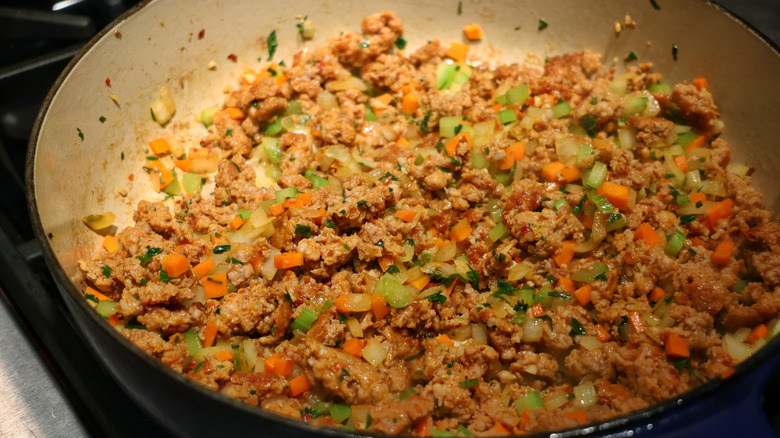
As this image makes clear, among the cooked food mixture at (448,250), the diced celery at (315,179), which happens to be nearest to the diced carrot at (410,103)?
the cooked food mixture at (448,250)

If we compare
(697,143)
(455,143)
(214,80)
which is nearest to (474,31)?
(455,143)

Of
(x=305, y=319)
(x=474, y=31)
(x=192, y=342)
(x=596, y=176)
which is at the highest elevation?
(x=474, y=31)

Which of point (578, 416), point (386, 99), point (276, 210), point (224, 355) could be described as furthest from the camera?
point (386, 99)

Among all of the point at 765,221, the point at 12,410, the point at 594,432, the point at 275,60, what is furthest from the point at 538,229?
the point at 12,410

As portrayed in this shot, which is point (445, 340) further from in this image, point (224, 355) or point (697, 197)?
point (697, 197)

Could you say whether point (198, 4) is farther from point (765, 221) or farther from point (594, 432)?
point (765, 221)

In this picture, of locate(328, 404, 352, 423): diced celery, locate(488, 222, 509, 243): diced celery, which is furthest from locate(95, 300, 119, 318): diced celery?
locate(488, 222, 509, 243): diced celery

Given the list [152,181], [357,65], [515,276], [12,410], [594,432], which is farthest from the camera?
[357,65]
